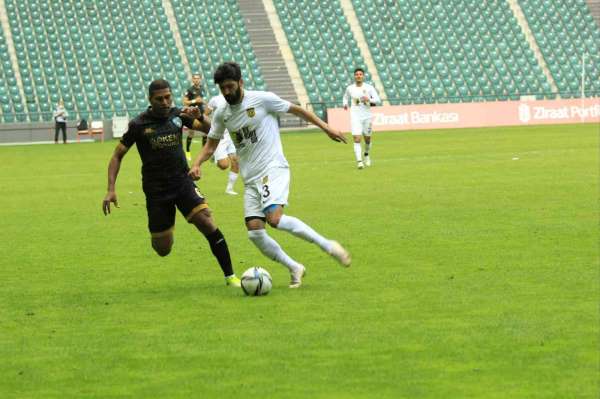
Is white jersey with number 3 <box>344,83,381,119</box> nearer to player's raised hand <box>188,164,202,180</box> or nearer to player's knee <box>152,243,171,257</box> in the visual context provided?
player's knee <box>152,243,171,257</box>

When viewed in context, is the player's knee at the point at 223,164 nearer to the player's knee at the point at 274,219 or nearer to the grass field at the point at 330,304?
the grass field at the point at 330,304

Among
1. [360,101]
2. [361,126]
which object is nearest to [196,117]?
[361,126]

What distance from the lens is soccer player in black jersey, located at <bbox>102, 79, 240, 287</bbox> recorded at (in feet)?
37.1

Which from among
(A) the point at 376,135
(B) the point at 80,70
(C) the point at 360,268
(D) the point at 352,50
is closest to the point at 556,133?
(A) the point at 376,135

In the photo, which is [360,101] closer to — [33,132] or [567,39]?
[33,132]

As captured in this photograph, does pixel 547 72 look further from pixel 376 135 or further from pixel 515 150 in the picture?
pixel 515 150

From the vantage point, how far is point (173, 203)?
11477 mm

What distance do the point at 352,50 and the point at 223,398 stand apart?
5063 centimetres

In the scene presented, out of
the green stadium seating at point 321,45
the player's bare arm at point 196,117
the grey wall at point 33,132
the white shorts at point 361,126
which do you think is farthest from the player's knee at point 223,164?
the green stadium seating at point 321,45

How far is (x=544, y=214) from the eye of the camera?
16719 mm

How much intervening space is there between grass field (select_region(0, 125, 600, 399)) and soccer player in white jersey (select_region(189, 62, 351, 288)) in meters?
0.39

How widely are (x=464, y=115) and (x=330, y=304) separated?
4109 cm

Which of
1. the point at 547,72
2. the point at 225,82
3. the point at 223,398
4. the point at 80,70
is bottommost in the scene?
the point at 547,72

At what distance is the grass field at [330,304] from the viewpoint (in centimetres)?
732
